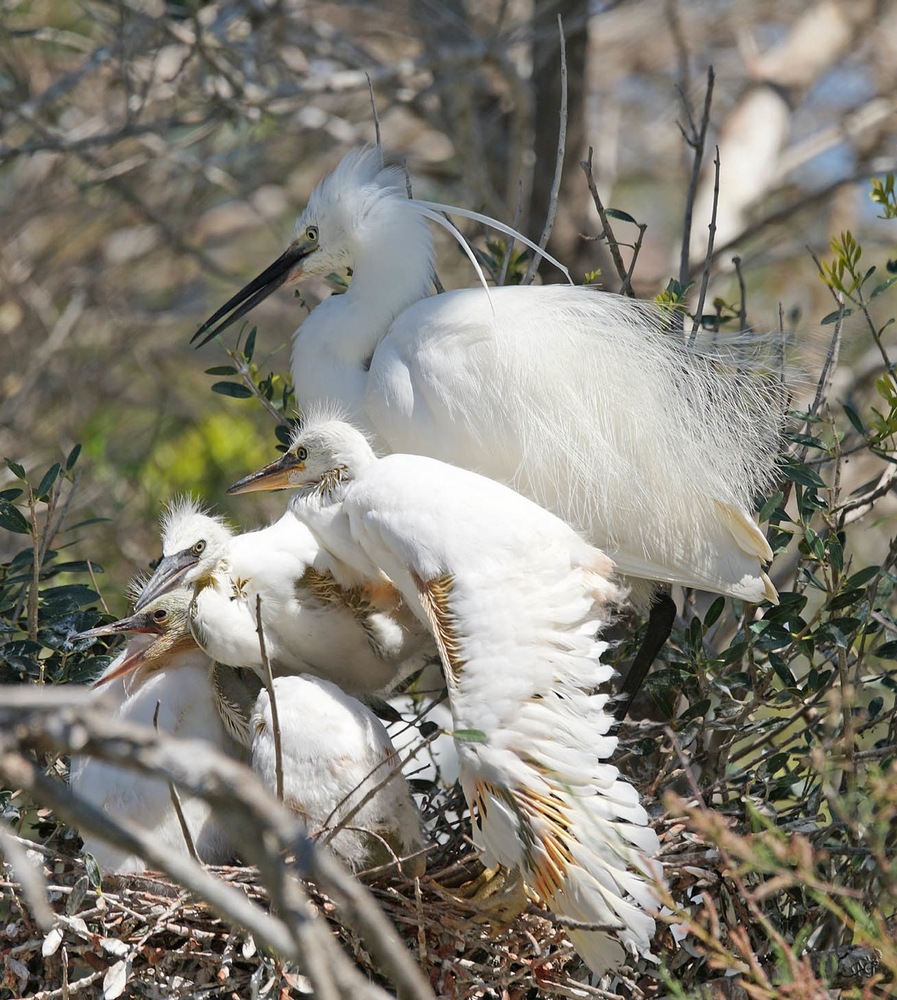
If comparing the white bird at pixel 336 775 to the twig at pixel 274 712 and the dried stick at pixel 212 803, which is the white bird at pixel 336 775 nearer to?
the twig at pixel 274 712

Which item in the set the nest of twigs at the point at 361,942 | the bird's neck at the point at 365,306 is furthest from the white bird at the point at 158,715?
the bird's neck at the point at 365,306

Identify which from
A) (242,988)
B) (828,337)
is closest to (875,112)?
(828,337)

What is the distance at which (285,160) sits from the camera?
6082 mm

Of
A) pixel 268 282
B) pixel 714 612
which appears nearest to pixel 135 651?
pixel 268 282

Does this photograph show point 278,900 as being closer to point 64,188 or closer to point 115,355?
point 115,355

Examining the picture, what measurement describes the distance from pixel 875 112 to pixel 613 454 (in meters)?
3.58

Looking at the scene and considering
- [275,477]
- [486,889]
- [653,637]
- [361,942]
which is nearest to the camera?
[361,942]

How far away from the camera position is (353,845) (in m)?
2.22

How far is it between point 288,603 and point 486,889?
2.09 ft

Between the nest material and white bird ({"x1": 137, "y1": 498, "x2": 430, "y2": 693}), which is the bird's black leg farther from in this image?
the nest material

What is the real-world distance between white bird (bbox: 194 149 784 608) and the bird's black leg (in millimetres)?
38

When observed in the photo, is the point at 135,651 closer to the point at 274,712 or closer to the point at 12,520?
the point at 12,520

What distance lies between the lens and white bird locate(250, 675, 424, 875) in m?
2.21

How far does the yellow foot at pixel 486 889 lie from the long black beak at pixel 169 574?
75 cm
